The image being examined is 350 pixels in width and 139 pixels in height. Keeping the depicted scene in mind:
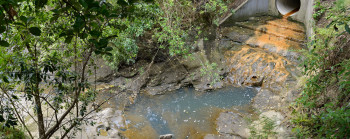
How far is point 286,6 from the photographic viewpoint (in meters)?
12.1

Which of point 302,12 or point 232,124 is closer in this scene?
point 232,124

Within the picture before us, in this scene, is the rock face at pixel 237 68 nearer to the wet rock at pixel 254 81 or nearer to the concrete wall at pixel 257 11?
the wet rock at pixel 254 81

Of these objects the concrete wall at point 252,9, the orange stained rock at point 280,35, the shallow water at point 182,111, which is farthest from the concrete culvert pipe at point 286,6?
the shallow water at point 182,111

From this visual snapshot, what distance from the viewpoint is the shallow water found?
668 centimetres

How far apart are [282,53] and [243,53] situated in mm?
1408

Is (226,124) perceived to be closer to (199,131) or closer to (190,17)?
(199,131)

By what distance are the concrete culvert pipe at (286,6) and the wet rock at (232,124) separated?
699 centimetres

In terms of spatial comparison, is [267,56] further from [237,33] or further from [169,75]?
[169,75]

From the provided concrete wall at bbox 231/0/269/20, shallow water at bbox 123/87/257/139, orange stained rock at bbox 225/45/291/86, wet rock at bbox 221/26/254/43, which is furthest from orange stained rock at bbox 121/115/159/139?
concrete wall at bbox 231/0/269/20

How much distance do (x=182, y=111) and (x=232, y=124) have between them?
5.43ft

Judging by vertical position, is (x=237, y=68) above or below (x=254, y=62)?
below

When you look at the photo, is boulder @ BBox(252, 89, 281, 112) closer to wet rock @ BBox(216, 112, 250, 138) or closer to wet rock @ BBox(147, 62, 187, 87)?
wet rock @ BBox(216, 112, 250, 138)

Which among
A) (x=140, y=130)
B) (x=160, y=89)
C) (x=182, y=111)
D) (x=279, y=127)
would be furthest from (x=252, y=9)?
(x=140, y=130)

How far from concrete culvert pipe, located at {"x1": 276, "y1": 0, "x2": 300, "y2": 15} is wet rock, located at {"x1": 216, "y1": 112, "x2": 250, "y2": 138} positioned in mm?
6986
